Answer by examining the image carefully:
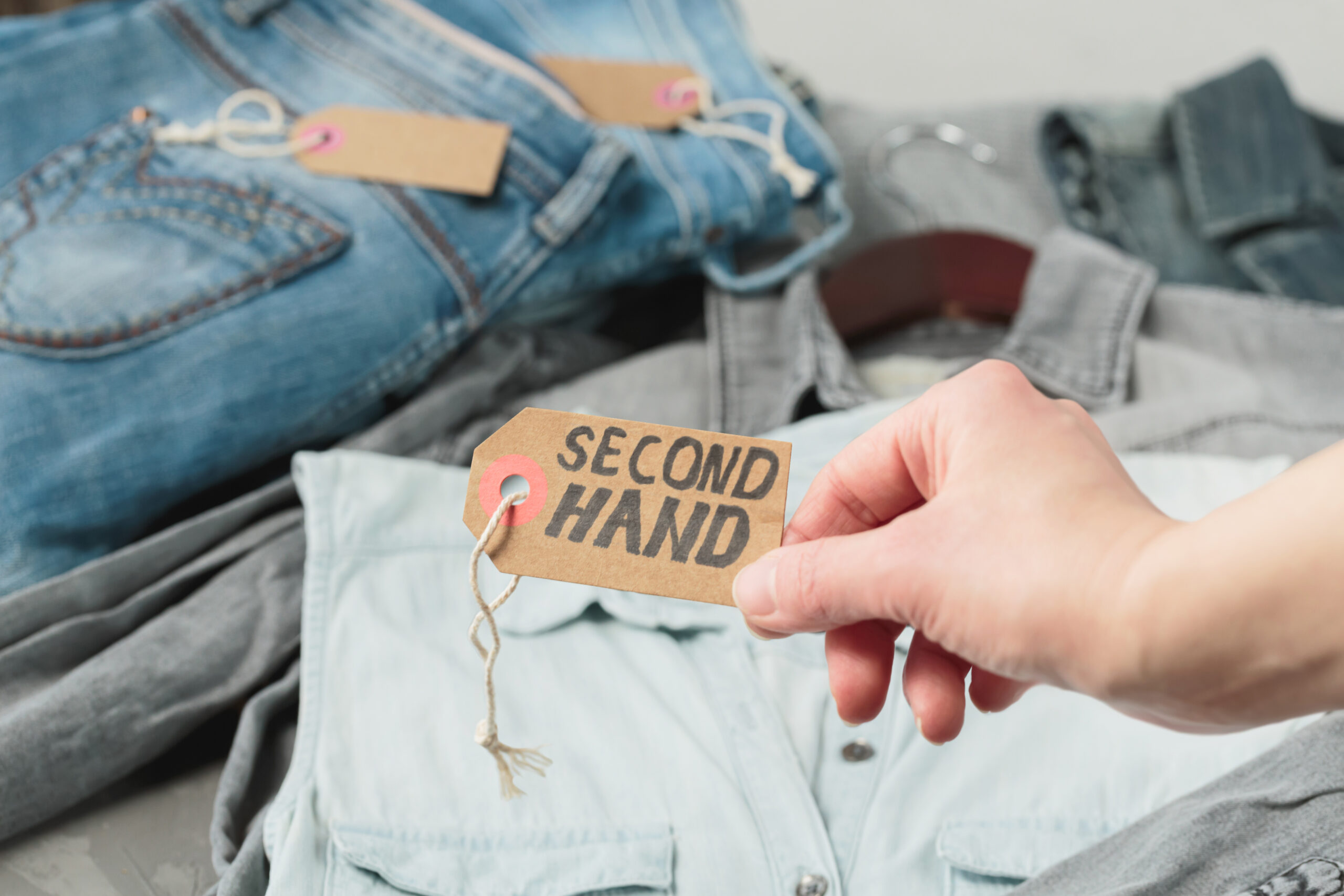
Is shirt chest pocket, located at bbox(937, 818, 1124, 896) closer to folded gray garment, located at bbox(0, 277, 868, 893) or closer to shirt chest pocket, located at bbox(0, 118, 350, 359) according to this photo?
folded gray garment, located at bbox(0, 277, 868, 893)

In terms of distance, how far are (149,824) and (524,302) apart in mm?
450

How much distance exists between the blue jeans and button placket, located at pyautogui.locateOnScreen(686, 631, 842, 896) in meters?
0.34

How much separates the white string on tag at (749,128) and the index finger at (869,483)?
0.51 metres

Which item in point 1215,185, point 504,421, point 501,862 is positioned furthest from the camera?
point 1215,185

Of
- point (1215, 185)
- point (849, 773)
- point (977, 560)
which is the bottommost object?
point (849, 773)

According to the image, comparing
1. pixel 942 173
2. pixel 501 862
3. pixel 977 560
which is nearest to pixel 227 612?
pixel 501 862

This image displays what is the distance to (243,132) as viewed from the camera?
0.71 metres

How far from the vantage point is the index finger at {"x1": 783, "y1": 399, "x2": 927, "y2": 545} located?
13.9 inches

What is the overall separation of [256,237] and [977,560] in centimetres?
57

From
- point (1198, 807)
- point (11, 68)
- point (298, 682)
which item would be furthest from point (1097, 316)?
point (11, 68)

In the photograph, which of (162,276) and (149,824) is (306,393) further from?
(149,824)

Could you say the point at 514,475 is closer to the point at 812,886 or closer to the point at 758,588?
the point at 758,588

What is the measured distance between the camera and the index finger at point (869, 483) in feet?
1.16

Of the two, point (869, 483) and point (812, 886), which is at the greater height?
point (869, 483)
